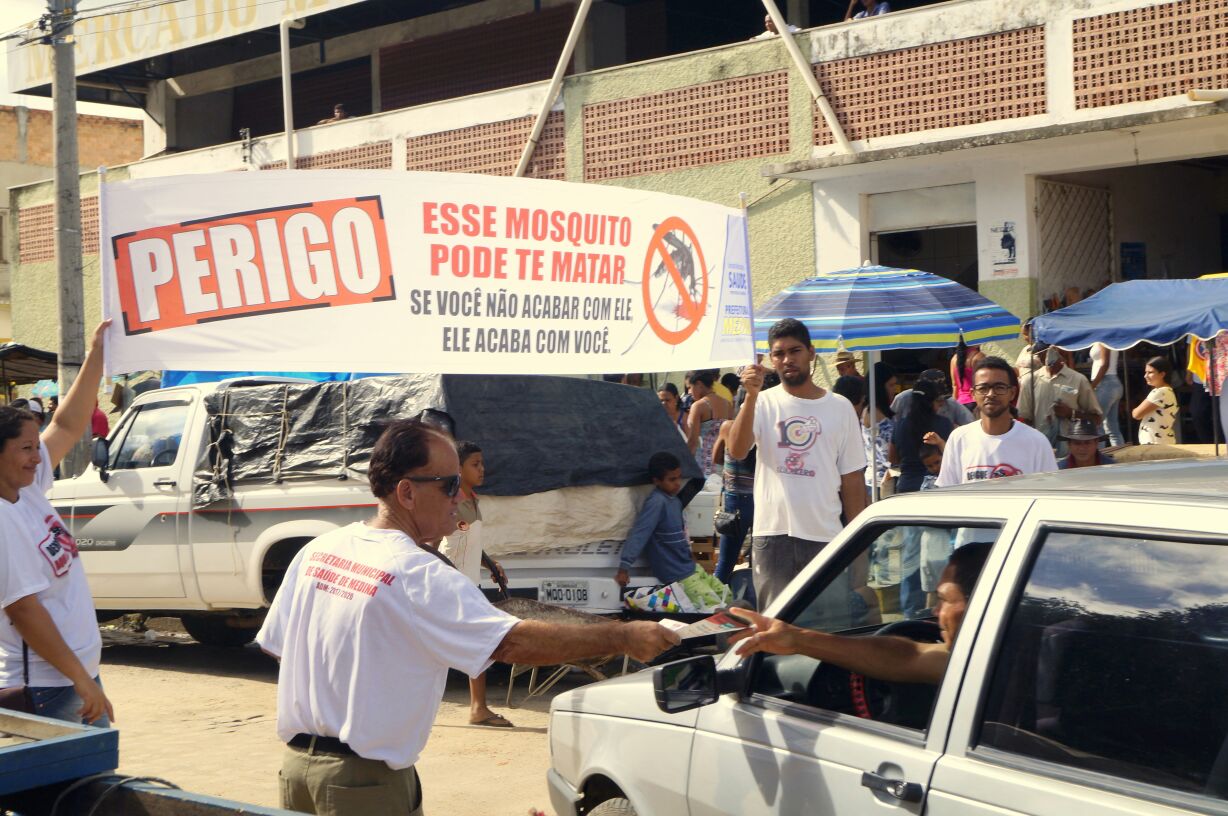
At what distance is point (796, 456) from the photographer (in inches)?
260

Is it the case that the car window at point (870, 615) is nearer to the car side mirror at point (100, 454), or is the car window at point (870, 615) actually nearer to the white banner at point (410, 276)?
the white banner at point (410, 276)

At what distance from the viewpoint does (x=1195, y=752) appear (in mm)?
2535

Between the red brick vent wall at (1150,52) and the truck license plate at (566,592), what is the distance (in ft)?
28.2

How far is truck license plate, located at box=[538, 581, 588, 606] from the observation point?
8641 mm

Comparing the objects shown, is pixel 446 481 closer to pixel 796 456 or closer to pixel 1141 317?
pixel 796 456

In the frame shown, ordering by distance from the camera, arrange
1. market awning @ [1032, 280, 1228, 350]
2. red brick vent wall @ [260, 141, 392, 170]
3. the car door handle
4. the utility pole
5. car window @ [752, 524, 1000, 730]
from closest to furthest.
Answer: the car door handle
car window @ [752, 524, 1000, 730]
market awning @ [1032, 280, 1228, 350]
the utility pole
red brick vent wall @ [260, 141, 392, 170]

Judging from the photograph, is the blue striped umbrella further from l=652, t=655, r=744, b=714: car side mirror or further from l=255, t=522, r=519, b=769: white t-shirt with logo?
l=255, t=522, r=519, b=769: white t-shirt with logo

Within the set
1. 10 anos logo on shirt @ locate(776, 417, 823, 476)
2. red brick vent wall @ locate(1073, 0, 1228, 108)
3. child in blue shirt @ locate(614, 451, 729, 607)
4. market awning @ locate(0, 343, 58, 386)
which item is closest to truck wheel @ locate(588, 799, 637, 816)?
10 anos logo on shirt @ locate(776, 417, 823, 476)

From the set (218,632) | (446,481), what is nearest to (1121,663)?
(446,481)

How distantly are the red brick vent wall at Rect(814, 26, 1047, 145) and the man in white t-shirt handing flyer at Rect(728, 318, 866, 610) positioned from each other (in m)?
9.20

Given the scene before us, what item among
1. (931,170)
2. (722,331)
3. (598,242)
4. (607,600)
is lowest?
(607,600)

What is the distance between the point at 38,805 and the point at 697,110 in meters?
15.1

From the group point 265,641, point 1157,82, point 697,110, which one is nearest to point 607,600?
point 265,641

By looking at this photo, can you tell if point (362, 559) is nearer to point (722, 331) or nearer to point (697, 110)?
point (722, 331)
